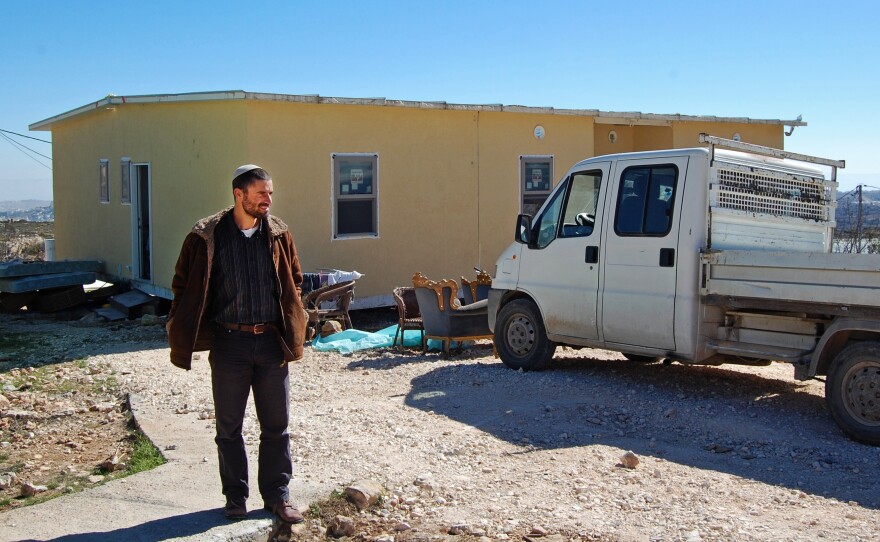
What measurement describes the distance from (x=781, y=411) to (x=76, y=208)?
1578 centimetres

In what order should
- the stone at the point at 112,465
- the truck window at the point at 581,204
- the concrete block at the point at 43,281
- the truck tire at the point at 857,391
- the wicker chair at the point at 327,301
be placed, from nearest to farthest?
the stone at the point at 112,465 < the truck tire at the point at 857,391 < the truck window at the point at 581,204 < the wicker chair at the point at 327,301 < the concrete block at the point at 43,281

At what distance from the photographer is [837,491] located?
19.1ft

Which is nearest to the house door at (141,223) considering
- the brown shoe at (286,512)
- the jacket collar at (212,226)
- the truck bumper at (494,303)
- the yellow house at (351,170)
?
the yellow house at (351,170)

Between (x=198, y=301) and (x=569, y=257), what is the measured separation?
4804mm

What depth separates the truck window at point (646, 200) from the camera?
8.12 metres

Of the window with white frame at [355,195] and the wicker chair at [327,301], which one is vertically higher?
the window with white frame at [355,195]

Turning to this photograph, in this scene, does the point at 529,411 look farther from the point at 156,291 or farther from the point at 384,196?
the point at 156,291

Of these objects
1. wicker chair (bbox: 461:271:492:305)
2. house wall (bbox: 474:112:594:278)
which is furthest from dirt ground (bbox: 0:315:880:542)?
house wall (bbox: 474:112:594:278)

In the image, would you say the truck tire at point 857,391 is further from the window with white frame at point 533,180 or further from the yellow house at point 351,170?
the window with white frame at point 533,180

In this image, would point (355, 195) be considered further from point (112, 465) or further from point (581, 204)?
point (112, 465)

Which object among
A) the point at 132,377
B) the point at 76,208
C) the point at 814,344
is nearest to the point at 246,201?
the point at 814,344

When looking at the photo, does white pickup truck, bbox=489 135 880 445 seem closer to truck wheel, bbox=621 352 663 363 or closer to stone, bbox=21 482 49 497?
truck wheel, bbox=621 352 663 363

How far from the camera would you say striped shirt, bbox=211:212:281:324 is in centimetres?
489

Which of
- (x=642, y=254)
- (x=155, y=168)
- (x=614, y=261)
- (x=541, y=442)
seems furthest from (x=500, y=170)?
(x=541, y=442)
